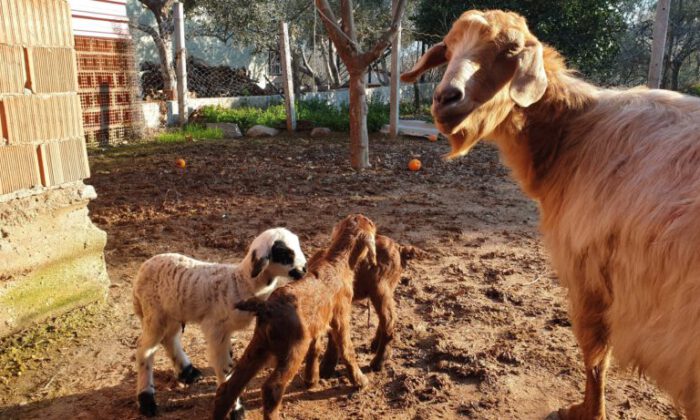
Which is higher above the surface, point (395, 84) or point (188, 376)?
point (395, 84)

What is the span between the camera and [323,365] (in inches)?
141

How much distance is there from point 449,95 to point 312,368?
6.04 feet

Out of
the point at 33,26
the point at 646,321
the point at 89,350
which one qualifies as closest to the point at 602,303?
the point at 646,321

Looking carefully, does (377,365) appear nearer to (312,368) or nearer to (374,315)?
(312,368)

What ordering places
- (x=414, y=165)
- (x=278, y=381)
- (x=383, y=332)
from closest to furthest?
1. (x=278, y=381)
2. (x=383, y=332)
3. (x=414, y=165)

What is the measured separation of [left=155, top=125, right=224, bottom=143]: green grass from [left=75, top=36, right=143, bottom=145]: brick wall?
0.84 meters

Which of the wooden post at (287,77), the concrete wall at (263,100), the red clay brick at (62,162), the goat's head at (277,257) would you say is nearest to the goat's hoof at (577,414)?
the goat's head at (277,257)

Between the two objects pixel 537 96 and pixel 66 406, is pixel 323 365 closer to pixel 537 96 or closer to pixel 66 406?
pixel 66 406

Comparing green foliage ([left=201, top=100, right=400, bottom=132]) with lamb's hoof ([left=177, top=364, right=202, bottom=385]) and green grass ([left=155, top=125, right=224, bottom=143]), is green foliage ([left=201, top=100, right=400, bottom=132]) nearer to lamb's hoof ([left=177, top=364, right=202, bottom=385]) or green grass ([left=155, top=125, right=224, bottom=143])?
green grass ([left=155, top=125, right=224, bottom=143])

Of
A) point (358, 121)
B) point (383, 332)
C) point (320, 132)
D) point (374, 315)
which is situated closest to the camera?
point (383, 332)

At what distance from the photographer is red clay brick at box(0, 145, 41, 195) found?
12.4ft

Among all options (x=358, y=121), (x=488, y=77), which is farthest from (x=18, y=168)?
(x=358, y=121)

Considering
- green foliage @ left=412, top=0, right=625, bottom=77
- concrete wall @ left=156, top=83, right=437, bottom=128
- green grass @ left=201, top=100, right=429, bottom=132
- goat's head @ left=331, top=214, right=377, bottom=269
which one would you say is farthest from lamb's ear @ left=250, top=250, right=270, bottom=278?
green foliage @ left=412, top=0, right=625, bottom=77

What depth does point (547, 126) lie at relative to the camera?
2969 mm
